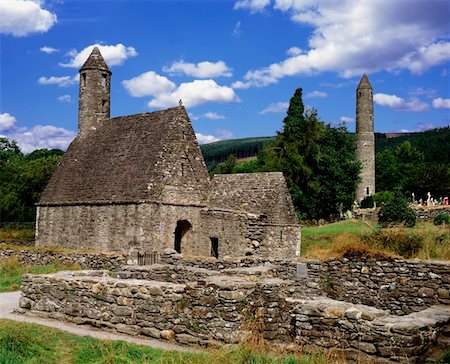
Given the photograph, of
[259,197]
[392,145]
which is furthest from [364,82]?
[392,145]

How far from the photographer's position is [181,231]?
28.4 metres

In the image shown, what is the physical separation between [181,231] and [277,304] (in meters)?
18.4

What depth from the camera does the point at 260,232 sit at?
80.9 feet

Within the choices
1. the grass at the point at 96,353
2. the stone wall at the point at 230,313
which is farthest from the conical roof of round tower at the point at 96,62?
the grass at the point at 96,353

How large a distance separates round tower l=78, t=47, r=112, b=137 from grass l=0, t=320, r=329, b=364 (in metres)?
25.8

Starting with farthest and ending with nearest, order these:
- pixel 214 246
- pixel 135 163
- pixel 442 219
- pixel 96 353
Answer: pixel 442 219, pixel 135 163, pixel 214 246, pixel 96 353

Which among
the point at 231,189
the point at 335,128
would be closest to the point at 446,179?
the point at 335,128

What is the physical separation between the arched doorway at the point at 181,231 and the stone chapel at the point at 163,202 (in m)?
0.06

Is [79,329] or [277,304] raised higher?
[277,304]

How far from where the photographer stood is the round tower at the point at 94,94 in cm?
3538

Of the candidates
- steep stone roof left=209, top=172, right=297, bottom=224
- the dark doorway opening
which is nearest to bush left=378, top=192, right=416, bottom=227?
steep stone roof left=209, top=172, right=297, bottom=224

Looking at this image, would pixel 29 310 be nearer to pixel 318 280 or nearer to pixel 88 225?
pixel 318 280

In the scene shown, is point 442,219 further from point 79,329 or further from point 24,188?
point 24,188

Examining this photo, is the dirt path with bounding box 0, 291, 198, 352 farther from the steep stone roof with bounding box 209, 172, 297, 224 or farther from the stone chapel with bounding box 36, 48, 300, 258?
the steep stone roof with bounding box 209, 172, 297, 224
